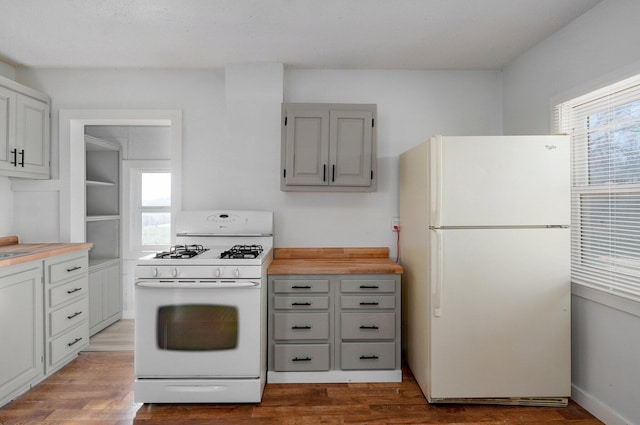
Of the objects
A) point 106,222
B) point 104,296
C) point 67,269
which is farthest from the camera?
point 106,222

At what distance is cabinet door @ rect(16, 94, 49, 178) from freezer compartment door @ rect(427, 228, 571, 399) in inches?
126

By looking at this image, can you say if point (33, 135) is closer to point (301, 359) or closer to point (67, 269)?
point (67, 269)

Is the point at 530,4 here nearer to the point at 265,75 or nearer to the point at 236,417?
the point at 265,75

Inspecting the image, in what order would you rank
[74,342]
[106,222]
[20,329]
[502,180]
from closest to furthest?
1. [502,180]
2. [20,329]
3. [74,342]
4. [106,222]

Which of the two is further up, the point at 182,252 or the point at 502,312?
the point at 182,252

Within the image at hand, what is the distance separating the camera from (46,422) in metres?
2.12

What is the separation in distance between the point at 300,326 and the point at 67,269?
1.89 meters

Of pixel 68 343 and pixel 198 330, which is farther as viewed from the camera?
pixel 68 343

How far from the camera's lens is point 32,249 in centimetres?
271

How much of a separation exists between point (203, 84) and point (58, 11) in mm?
1132

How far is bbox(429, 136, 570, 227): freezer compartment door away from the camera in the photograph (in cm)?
221

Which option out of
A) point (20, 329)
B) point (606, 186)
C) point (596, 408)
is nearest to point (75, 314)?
point (20, 329)

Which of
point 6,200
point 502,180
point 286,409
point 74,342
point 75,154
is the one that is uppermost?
point 75,154

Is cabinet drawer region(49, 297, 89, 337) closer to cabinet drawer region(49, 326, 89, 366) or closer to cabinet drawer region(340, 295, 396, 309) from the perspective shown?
cabinet drawer region(49, 326, 89, 366)
